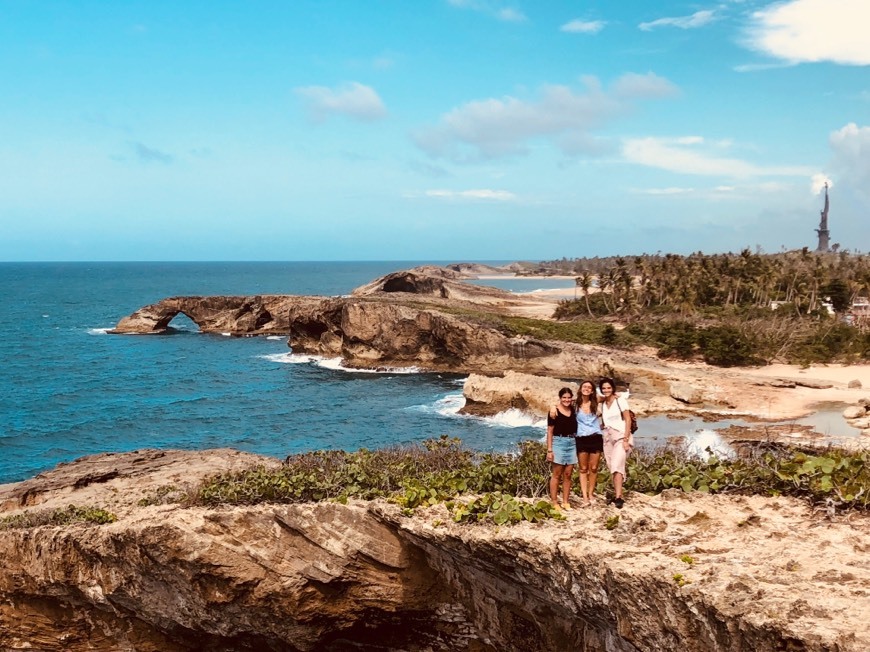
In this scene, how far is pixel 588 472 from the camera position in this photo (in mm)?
10047

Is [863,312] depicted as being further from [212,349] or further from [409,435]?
[212,349]

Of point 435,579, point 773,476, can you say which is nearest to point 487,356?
point 435,579

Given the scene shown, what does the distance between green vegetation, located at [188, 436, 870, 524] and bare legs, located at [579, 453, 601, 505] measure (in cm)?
55

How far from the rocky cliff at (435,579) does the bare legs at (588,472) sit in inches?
10.6

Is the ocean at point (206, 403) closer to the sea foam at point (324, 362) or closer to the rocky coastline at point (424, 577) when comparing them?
the sea foam at point (324, 362)

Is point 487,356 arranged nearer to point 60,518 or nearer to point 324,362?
point 324,362

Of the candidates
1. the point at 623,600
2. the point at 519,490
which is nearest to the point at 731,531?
the point at 623,600

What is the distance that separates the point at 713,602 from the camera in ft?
22.0

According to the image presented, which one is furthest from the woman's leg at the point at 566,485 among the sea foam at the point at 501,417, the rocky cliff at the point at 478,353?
the rocky cliff at the point at 478,353

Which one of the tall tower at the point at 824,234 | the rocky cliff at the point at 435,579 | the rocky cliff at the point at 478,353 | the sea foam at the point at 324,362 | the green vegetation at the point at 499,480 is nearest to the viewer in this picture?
the rocky cliff at the point at 435,579

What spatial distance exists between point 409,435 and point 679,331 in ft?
97.4

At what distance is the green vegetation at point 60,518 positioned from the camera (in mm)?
12102

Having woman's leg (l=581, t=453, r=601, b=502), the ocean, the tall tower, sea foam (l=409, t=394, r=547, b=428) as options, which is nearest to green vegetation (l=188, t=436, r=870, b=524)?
woman's leg (l=581, t=453, r=601, b=502)

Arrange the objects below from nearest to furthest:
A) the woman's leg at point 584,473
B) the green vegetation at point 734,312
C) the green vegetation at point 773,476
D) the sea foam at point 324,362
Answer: the green vegetation at point 773,476 → the woman's leg at point 584,473 → the green vegetation at point 734,312 → the sea foam at point 324,362
